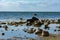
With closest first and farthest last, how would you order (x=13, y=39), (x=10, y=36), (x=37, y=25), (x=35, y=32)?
(x=13, y=39), (x=10, y=36), (x=35, y=32), (x=37, y=25)

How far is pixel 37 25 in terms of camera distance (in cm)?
3225

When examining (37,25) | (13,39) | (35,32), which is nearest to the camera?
(13,39)

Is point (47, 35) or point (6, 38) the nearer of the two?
point (6, 38)

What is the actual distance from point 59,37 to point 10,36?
4491 mm

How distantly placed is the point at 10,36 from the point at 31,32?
3.23 meters

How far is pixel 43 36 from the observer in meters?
24.4

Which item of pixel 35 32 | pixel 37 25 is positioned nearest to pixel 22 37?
pixel 35 32

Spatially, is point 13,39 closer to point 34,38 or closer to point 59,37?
point 34,38

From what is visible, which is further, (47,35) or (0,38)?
(47,35)

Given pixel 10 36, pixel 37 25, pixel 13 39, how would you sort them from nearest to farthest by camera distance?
pixel 13 39 < pixel 10 36 < pixel 37 25

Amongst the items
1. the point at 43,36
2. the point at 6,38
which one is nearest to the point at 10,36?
the point at 6,38

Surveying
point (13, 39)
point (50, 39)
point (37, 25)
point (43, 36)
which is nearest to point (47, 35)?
point (43, 36)

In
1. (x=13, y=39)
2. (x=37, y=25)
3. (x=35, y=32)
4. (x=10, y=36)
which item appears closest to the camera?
(x=13, y=39)

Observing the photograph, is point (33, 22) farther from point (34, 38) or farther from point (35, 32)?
point (34, 38)
